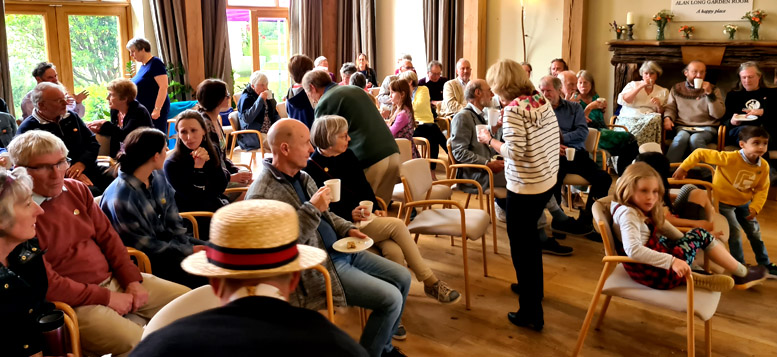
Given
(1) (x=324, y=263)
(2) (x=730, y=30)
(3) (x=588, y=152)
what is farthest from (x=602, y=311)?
(2) (x=730, y=30)

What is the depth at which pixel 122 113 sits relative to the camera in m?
5.16

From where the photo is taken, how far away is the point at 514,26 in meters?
9.47

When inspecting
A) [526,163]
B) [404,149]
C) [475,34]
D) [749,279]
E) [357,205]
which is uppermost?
[475,34]

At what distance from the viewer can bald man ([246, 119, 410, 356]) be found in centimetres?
297

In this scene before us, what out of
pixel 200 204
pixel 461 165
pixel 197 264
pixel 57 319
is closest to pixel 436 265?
pixel 461 165

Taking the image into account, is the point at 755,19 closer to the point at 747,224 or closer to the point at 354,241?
the point at 747,224

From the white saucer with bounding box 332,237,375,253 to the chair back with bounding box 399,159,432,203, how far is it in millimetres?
1017

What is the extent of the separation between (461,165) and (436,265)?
72 centimetres

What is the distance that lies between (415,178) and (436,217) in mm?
282

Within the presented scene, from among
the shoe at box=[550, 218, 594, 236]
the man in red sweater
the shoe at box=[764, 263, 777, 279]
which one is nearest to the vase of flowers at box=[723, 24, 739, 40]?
the shoe at box=[550, 218, 594, 236]

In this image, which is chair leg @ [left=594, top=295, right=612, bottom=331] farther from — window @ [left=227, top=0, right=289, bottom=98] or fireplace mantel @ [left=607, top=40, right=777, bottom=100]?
window @ [left=227, top=0, right=289, bottom=98]

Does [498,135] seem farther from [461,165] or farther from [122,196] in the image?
[122,196]

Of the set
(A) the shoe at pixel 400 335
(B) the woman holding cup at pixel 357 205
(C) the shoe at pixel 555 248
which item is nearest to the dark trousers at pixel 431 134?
(C) the shoe at pixel 555 248

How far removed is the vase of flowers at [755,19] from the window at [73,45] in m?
7.34
